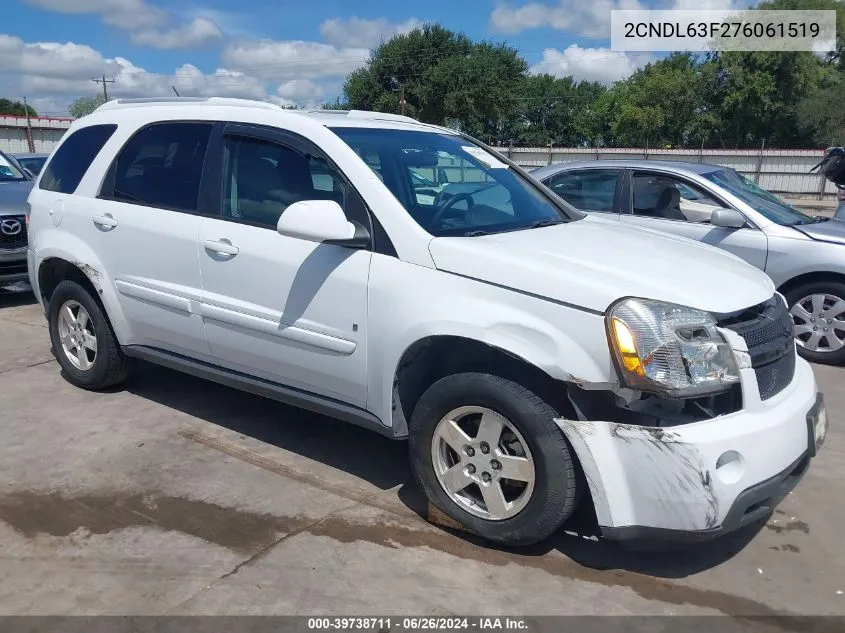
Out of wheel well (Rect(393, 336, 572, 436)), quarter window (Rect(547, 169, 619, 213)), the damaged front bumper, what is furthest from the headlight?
quarter window (Rect(547, 169, 619, 213))

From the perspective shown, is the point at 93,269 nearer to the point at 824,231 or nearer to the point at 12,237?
the point at 12,237

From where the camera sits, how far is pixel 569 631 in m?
2.73

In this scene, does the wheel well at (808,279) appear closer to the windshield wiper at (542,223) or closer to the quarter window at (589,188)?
the quarter window at (589,188)

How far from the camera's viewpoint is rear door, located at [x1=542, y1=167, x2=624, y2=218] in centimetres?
695

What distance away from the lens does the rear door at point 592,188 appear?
22.8ft

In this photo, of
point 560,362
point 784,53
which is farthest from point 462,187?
point 784,53

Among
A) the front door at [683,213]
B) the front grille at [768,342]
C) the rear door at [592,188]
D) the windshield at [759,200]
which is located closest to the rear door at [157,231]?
the front grille at [768,342]

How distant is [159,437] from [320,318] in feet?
5.07

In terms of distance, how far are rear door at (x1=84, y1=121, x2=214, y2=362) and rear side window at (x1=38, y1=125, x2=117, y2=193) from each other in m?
0.27

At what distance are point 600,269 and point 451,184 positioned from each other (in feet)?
3.94

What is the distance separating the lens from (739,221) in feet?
20.7

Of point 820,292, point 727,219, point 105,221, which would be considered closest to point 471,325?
point 105,221

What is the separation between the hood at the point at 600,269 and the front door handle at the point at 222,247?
1175 mm

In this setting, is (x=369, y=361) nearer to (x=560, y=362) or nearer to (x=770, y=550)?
(x=560, y=362)
